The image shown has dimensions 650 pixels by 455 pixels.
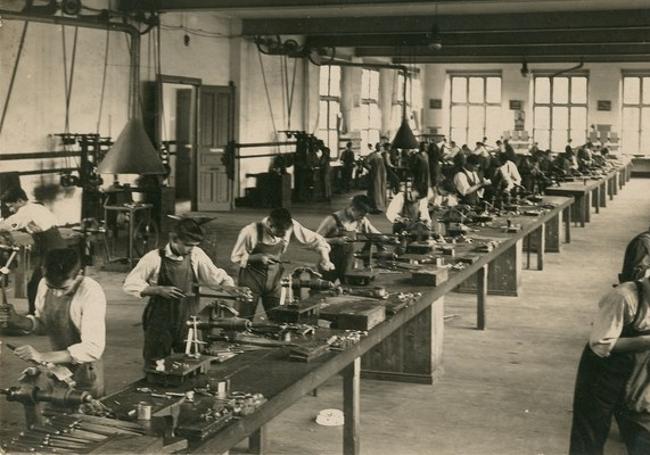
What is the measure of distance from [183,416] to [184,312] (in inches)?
91.6

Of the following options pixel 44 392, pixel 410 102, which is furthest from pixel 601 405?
pixel 410 102

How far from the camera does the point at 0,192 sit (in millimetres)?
11516

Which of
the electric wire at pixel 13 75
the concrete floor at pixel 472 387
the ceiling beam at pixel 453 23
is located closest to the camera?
the concrete floor at pixel 472 387

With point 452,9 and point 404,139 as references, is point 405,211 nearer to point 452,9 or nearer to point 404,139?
point 404,139

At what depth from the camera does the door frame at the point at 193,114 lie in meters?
15.6

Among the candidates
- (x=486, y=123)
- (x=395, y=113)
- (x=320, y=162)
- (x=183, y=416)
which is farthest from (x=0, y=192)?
(x=486, y=123)

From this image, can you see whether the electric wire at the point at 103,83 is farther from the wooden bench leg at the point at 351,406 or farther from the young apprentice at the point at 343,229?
the wooden bench leg at the point at 351,406

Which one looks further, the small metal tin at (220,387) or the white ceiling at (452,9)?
the white ceiling at (452,9)

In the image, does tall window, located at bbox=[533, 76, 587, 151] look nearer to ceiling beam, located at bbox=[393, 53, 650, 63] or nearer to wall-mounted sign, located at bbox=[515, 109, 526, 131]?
wall-mounted sign, located at bbox=[515, 109, 526, 131]

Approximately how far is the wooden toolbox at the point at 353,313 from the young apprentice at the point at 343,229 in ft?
8.17

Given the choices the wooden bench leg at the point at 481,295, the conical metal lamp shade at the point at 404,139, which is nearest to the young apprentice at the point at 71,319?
the wooden bench leg at the point at 481,295

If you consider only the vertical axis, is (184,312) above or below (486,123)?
below

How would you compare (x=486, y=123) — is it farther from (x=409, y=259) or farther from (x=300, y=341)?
(x=300, y=341)

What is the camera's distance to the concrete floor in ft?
19.0
